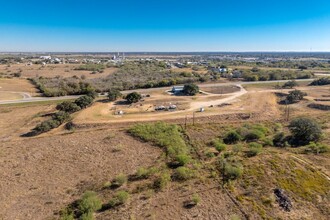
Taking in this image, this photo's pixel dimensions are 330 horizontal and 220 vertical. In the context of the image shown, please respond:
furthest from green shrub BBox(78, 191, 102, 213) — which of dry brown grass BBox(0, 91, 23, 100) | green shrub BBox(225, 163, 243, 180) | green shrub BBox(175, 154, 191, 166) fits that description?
dry brown grass BBox(0, 91, 23, 100)

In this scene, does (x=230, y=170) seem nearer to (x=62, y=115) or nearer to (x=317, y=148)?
(x=317, y=148)

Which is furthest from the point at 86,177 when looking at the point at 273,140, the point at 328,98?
the point at 328,98

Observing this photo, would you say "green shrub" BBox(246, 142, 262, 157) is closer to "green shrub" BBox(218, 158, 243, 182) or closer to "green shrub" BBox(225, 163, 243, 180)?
"green shrub" BBox(218, 158, 243, 182)

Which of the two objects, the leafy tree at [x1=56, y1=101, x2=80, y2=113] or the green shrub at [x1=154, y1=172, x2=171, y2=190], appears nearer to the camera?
the green shrub at [x1=154, y1=172, x2=171, y2=190]

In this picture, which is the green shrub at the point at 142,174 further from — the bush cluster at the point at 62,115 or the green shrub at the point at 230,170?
the bush cluster at the point at 62,115

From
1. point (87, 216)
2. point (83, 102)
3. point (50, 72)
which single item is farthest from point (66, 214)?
point (50, 72)
